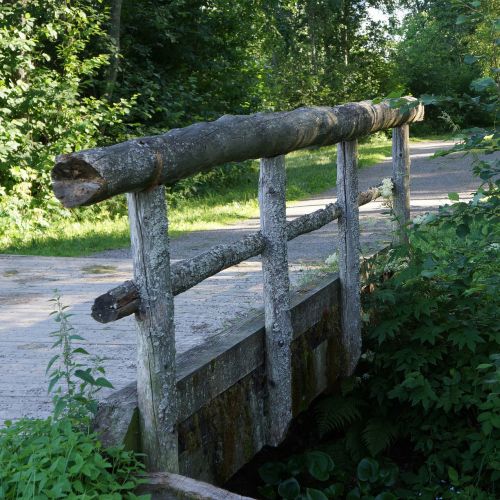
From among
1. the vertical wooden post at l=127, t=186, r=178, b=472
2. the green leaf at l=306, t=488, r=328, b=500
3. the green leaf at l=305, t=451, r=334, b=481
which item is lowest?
the green leaf at l=305, t=451, r=334, b=481

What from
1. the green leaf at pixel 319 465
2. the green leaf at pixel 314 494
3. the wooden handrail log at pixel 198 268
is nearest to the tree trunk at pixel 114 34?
the wooden handrail log at pixel 198 268

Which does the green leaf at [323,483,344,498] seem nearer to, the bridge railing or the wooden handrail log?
the bridge railing

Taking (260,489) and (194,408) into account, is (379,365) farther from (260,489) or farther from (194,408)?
(194,408)

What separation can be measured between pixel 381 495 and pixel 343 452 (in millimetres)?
586

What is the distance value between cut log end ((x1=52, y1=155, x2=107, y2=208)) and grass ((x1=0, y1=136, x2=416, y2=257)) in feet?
18.8

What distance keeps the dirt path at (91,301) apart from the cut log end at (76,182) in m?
1.09

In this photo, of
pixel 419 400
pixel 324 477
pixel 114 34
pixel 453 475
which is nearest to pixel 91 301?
pixel 324 477

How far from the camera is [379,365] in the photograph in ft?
18.3

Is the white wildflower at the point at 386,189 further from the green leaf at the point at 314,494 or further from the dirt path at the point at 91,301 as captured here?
the green leaf at the point at 314,494

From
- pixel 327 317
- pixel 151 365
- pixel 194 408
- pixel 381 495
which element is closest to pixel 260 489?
pixel 381 495

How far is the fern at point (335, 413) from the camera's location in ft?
18.2

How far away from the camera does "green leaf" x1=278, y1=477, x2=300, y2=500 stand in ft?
16.2

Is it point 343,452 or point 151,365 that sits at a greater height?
point 151,365

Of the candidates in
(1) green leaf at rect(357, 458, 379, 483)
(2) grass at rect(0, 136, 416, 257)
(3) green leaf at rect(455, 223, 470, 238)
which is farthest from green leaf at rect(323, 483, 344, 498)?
(2) grass at rect(0, 136, 416, 257)
